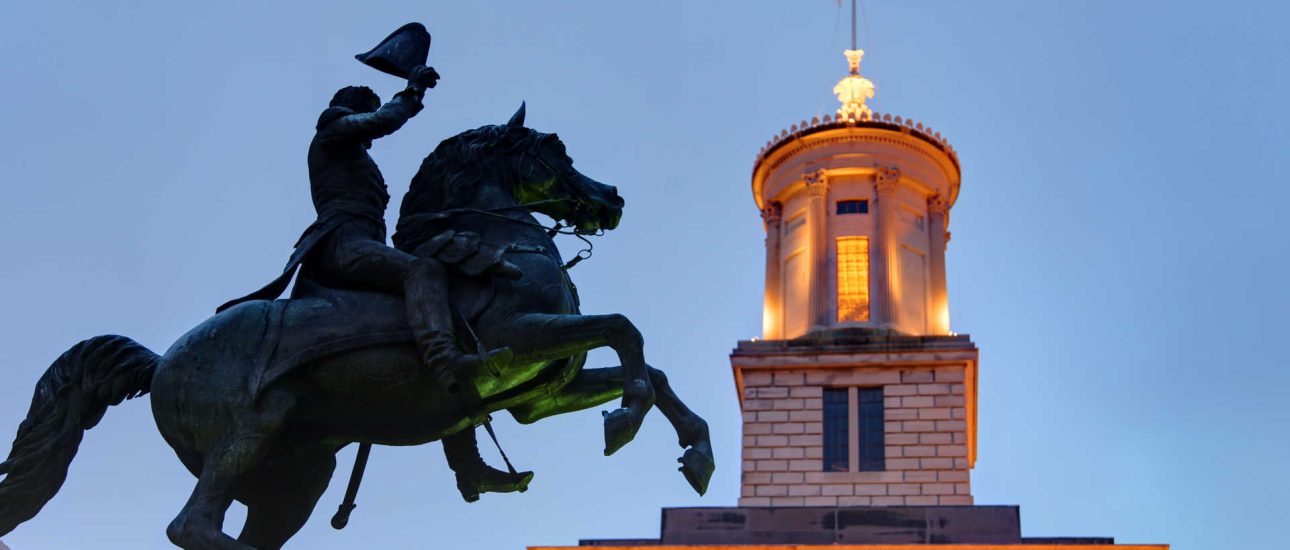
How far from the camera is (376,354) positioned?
23.0ft

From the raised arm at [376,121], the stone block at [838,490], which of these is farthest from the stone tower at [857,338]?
A: the raised arm at [376,121]

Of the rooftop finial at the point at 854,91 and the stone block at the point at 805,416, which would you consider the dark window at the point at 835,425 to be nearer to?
the stone block at the point at 805,416

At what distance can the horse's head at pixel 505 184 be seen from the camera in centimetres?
749

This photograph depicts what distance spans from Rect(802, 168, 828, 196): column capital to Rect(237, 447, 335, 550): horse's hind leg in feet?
146

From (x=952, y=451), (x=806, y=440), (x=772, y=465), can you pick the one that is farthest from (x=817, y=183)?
(x=952, y=451)

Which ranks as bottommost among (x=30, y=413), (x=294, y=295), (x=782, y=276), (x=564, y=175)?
(x=30, y=413)

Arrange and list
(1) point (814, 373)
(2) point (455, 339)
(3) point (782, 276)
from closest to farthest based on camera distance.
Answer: (2) point (455, 339)
(1) point (814, 373)
(3) point (782, 276)

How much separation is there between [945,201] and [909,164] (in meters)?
1.83

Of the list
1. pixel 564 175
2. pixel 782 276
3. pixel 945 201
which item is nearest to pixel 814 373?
pixel 782 276

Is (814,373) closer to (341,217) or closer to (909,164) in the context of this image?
(909,164)

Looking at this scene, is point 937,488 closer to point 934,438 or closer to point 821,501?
point 934,438

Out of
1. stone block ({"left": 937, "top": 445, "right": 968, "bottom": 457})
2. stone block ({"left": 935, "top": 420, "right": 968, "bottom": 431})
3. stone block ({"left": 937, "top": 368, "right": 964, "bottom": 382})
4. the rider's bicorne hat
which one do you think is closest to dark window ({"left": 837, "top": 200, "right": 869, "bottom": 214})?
stone block ({"left": 937, "top": 368, "right": 964, "bottom": 382})

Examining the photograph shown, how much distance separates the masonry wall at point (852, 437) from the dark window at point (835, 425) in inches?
10.9

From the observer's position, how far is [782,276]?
51969mm
